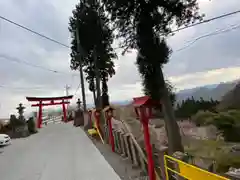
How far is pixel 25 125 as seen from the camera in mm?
20922

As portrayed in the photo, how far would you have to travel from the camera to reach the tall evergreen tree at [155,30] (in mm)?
6844

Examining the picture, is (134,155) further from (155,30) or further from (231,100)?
(231,100)

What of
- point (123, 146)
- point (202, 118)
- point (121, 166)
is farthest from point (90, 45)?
point (121, 166)

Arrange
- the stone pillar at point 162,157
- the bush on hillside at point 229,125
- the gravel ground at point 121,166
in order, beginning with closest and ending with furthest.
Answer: the stone pillar at point 162,157
the gravel ground at point 121,166
the bush on hillside at point 229,125

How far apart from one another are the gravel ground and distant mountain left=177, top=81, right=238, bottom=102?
4.36 metres

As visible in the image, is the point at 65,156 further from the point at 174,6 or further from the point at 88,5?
the point at 88,5

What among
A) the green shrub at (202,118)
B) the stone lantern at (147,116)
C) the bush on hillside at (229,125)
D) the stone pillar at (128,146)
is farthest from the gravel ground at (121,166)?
the green shrub at (202,118)

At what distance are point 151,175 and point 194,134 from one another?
5245mm

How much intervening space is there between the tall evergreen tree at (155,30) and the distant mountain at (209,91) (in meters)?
4.96

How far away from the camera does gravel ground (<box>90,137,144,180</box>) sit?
6352 millimetres

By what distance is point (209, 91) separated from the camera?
43.9 ft

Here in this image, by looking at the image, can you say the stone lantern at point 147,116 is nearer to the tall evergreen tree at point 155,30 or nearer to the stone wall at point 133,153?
the stone wall at point 133,153

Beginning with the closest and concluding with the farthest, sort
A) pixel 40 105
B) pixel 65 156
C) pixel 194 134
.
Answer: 1. pixel 65 156
2. pixel 194 134
3. pixel 40 105

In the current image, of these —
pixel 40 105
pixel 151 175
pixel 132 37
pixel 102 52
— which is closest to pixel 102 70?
pixel 102 52
